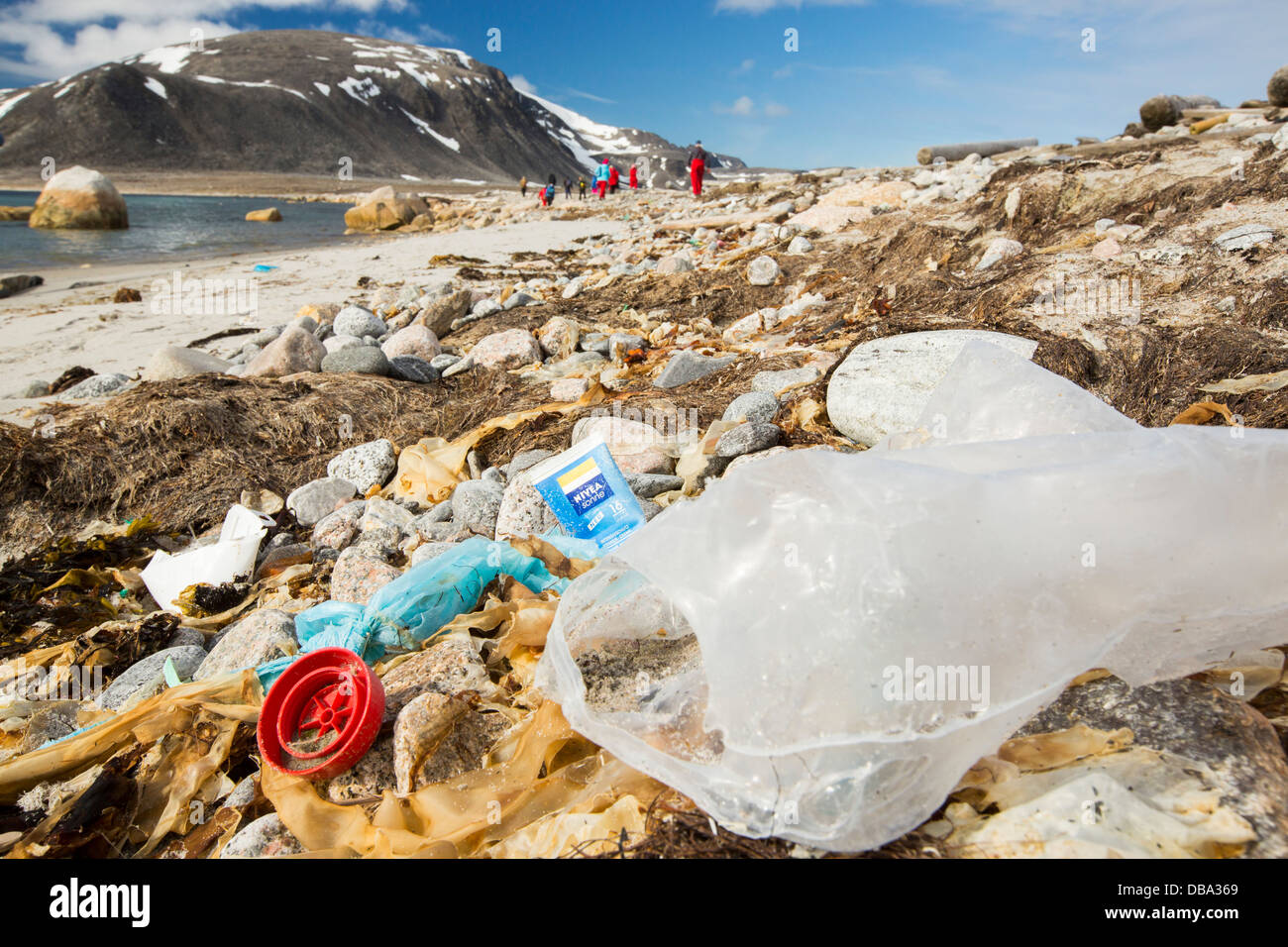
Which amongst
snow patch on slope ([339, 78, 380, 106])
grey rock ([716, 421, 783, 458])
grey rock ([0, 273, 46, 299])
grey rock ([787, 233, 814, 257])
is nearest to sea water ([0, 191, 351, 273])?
grey rock ([0, 273, 46, 299])

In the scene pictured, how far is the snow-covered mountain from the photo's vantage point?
6353cm

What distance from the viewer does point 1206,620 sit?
127 centimetres

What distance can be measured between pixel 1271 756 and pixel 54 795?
2791mm

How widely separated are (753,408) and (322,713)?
235 centimetres

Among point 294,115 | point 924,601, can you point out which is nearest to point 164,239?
point 924,601

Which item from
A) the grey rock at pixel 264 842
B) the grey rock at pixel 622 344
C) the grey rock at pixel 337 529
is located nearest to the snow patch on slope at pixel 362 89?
the grey rock at pixel 622 344

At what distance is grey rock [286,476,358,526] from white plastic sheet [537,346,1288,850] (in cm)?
285

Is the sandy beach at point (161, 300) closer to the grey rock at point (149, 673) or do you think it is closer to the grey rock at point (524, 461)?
the grey rock at point (149, 673)

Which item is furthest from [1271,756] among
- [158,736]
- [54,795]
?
[54,795]

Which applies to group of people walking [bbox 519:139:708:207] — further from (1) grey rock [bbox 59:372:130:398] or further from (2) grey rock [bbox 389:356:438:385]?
(1) grey rock [bbox 59:372:130:398]

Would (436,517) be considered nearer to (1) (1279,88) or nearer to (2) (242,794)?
(2) (242,794)

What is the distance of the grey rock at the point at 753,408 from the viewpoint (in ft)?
11.1

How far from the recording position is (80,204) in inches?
921
